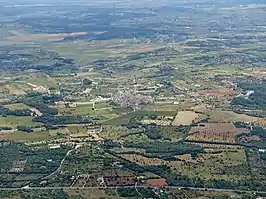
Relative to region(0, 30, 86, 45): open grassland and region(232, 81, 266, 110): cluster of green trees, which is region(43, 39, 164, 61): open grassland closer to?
region(0, 30, 86, 45): open grassland

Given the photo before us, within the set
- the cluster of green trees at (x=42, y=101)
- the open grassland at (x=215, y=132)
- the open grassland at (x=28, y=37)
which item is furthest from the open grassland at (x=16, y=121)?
the open grassland at (x=28, y=37)

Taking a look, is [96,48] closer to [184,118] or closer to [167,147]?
[184,118]

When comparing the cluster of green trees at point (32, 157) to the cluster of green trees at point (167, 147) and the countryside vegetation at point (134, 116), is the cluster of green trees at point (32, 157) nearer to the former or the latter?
the countryside vegetation at point (134, 116)

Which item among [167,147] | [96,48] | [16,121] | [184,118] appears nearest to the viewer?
[167,147]

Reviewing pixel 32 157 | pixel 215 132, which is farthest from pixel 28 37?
pixel 32 157

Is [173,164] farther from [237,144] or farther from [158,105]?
[158,105]
